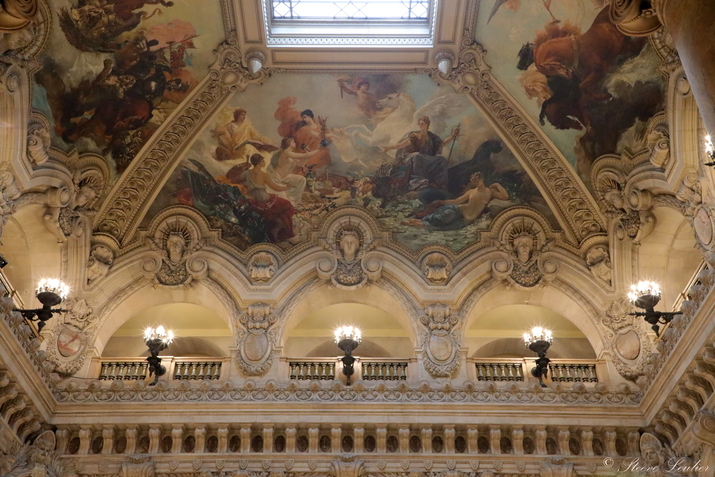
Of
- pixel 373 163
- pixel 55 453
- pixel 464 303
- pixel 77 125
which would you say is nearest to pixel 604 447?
pixel 464 303

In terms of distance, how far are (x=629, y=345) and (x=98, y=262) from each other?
899cm

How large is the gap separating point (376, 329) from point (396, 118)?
173 inches

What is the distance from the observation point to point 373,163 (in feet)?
45.4

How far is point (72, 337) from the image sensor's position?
12352mm

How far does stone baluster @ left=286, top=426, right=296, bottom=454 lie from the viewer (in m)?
11.2

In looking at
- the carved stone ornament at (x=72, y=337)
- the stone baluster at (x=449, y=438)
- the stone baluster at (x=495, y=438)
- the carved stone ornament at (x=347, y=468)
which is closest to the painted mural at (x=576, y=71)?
the stone baluster at (x=495, y=438)

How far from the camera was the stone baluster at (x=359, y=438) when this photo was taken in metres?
11.3

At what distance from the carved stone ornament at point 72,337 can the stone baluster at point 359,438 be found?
4627mm

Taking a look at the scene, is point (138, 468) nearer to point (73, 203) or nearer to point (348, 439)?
point (348, 439)

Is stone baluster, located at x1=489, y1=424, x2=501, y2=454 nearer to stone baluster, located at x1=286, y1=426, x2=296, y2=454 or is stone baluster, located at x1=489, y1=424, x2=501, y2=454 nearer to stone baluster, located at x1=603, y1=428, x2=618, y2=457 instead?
stone baluster, located at x1=603, y1=428, x2=618, y2=457

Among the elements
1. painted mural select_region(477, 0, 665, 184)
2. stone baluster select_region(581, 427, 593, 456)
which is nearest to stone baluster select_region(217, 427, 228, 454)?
stone baluster select_region(581, 427, 593, 456)

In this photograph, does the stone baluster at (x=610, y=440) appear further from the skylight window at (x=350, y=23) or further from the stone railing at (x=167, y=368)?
the skylight window at (x=350, y=23)

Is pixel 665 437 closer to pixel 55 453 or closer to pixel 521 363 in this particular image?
pixel 521 363

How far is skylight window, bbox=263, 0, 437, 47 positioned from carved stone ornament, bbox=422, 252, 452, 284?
3.74m
